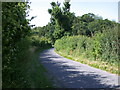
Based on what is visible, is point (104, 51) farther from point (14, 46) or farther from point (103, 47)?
point (14, 46)

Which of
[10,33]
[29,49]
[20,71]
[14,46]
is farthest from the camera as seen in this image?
[29,49]

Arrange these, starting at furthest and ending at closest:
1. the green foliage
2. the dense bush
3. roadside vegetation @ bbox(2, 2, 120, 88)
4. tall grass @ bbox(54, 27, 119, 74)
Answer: the dense bush → tall grass @ bbox(54, 27, 119, 74) → roadside vegetation @ bbox(2, 2, 120, 88) → the green foliage

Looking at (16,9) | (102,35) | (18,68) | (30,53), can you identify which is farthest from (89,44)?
(16,9)

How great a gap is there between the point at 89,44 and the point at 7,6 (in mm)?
10852

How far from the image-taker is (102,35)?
11.8 metres

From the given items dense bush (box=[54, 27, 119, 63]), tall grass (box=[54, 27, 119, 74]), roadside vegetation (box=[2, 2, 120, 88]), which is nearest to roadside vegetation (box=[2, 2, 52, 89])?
roadside vegetation (box=[2, 2, 120, 88])

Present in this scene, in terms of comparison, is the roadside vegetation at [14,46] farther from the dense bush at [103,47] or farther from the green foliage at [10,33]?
the dense bush at [103,47]

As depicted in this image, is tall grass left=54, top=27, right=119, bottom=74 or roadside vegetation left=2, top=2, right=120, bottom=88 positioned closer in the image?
roadside vegetation left=2, top=2, right=120, bottom=88

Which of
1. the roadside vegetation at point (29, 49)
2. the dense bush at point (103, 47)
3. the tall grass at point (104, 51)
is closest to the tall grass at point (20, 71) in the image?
the roadside vegetation at point (29, 49)

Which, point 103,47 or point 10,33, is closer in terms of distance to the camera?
point 10,33

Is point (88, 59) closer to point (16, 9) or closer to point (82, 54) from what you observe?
point (82, 54)

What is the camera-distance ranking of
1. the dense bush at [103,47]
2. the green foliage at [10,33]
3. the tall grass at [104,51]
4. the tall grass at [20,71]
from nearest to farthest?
1. the green foliage at [10,33]
2. the tall grass at [20,71]
3. the tall grass at [104,51]
4. the dense bush at [103,47]

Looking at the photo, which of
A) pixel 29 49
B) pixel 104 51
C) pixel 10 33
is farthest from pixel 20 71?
pixel 104 51

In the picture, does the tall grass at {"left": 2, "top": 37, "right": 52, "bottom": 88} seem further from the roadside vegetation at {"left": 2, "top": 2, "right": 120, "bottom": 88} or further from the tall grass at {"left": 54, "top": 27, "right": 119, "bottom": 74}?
the tall grass at {"left": 54, "top": 27, "right": 119, "bottom": 74}
